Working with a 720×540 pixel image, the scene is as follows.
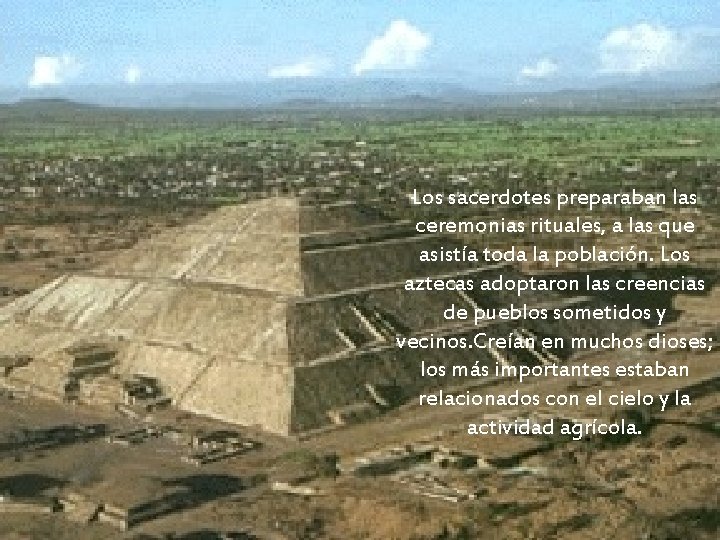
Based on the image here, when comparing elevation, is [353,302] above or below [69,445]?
above

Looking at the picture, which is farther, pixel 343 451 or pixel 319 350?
pixel 319 350

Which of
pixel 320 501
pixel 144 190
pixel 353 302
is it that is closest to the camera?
pixel 320 501

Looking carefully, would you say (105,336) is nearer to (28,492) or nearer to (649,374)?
(28,492)

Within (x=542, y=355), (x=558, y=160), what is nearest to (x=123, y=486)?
(x=542, y=355)

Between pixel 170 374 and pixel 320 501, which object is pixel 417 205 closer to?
pixel 170 374

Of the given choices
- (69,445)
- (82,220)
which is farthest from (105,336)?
(82,220)

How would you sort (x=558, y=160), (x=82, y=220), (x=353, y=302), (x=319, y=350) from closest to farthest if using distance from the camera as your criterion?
(x=319, y=350) → (x=353, y=302) → (x=82, y=220) → (x=558, y=160)
